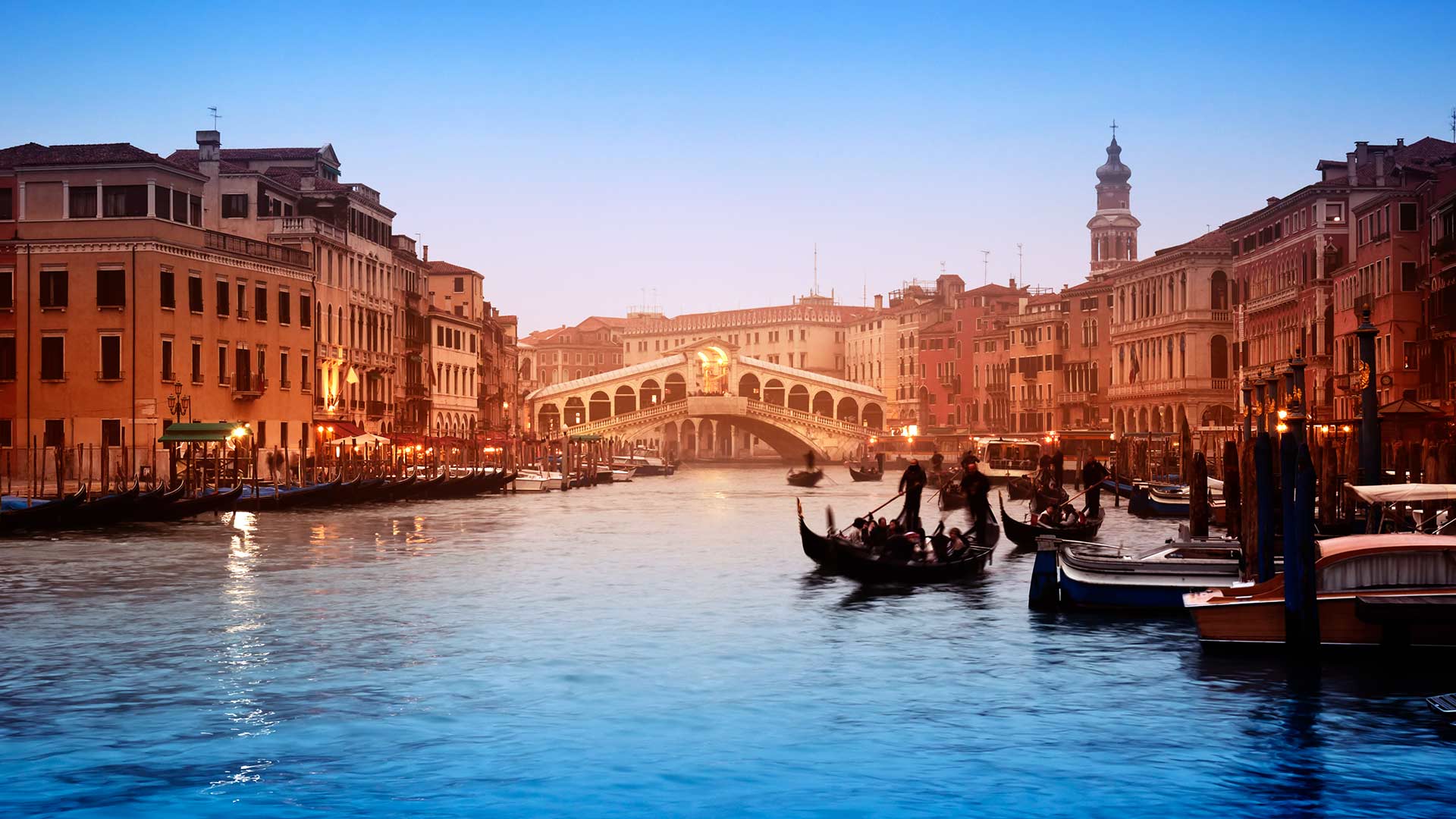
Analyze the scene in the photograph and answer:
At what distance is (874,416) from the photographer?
3275 inches

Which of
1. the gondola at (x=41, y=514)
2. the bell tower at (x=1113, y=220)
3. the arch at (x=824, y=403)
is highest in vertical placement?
the bell tower at (x=1113, y=220)

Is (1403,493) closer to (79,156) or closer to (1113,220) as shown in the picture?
(79,156)

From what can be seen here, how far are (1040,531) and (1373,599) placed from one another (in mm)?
11112

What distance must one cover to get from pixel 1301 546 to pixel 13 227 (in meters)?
29.1

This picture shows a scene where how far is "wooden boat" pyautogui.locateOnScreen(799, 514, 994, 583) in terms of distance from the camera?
18.4 metres

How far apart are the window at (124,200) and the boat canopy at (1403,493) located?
85.1 ft

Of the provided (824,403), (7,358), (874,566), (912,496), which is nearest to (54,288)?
(7,358)

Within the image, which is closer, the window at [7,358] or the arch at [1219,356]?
the window at [7,358]

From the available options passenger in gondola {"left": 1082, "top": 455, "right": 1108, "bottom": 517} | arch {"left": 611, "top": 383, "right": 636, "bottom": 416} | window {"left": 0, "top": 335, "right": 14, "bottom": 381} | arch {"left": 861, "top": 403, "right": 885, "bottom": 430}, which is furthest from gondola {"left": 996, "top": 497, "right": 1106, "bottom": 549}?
arch {"left": 611, "top": 383, "right": 636, "bottom": 416}

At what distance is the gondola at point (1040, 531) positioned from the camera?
22.7 meters

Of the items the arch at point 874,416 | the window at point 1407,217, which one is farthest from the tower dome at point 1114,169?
the window at point 1407,217

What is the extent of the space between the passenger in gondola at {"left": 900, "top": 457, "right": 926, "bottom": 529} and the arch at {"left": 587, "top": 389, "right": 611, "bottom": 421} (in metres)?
61.7

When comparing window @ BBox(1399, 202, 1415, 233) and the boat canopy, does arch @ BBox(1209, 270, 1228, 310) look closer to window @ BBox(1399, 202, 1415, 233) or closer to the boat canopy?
window @ BBox(1399, 202, 1415, 233)

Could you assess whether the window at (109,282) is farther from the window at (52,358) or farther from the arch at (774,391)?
the arch at (774,391)
